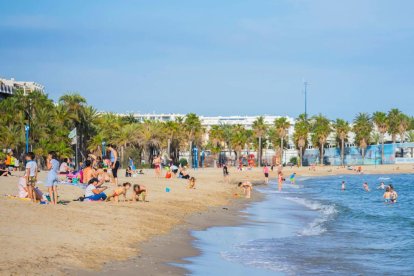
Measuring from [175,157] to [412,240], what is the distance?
85.2 metres

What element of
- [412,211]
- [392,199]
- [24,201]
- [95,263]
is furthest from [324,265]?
[392,199]

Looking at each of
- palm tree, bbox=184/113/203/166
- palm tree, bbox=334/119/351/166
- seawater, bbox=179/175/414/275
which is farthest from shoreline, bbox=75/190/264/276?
palm tree, bbox=334/119/351/166

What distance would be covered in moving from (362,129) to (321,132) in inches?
352

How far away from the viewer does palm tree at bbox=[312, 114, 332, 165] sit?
389 ft

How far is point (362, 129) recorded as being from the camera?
121m

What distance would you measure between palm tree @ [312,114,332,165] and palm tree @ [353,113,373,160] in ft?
19.0

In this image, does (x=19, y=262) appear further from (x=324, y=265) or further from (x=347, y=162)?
(x=347, y=162)

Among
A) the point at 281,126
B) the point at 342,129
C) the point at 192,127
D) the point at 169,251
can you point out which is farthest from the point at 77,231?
the point at 342,129

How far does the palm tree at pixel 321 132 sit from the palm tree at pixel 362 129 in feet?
19.0

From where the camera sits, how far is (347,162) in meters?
130

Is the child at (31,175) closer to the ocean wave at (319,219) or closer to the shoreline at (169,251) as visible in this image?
the shoreline at (169,251)

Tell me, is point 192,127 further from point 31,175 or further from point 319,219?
point 31,175

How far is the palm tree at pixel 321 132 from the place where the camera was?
4670 inches

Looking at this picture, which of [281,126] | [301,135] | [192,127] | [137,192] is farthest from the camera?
[281,126]
